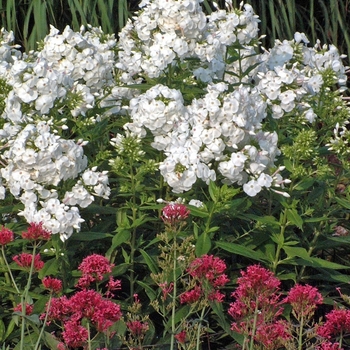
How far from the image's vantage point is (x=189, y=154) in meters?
3.19

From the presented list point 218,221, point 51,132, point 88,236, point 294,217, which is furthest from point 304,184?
point 51,132

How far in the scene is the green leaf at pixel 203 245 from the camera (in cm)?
310

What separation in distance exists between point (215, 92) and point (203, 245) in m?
0.52

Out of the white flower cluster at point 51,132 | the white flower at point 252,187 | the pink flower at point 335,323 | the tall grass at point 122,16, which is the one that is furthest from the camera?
the tall grass at point 122,16

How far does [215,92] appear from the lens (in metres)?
3.23

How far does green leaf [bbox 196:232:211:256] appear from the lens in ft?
10.2

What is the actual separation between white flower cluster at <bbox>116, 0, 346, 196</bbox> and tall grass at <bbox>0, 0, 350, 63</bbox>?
2098mm

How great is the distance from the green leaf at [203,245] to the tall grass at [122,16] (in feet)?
9.66

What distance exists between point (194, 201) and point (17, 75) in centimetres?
76

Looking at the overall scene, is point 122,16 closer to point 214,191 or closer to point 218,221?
point 218,221

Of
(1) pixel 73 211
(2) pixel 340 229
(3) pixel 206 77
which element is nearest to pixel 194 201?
(1) pixel 73 211

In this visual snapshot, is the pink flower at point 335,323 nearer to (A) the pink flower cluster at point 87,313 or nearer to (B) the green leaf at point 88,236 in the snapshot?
(A) the pink flower cluster at point 87,313

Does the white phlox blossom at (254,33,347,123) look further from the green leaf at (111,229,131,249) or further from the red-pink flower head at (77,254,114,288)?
the red-pink flower head at (77,254,114,288)

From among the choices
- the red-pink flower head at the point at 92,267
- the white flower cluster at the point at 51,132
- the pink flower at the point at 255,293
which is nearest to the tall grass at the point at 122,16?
the white flower cluster at the point at 51,132
